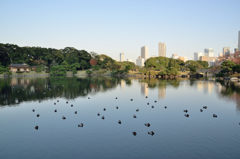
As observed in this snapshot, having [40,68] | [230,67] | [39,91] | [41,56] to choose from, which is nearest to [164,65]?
[230,67]

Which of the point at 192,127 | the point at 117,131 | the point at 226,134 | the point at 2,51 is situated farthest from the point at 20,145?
the point at 2,51

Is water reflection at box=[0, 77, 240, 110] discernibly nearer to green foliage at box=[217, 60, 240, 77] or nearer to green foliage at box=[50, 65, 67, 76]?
green foliage at box=[217, 60, 240, 77]

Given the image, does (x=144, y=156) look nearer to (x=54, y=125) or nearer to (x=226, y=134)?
(x=226, y=134)

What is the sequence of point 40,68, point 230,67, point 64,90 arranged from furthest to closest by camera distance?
point 40,68 → point 230,67 → point 64,90

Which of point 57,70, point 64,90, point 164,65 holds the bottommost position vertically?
point 64,90

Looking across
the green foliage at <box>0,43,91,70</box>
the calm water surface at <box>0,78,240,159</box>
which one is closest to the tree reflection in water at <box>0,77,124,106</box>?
the calm water surface at <box>0,78,240,159</box>

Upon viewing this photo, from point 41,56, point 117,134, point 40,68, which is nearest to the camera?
point 117,134

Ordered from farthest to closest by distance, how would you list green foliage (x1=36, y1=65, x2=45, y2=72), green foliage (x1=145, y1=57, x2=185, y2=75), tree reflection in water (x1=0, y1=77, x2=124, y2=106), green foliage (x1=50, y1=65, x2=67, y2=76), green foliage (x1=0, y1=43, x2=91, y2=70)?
green foliage (x1=50, y1=65, x2=67, y2=76) < green foliage (x1=36, y1=65, x2=45, y2=72) < green foliage (x1=145, y1=57, x2=185, y2=75) < green foliage (x1=0, y1=43, x2=91, y2=70) < tree reflection in water (x1=0, y1=77, x2=124, y2=106)

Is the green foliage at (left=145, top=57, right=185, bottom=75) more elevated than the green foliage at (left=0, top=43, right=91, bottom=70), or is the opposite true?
the green foliage at (left=0, top=43, right=91, bottom=70)

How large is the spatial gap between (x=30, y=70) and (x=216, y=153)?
11381cm

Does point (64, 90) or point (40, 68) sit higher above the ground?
point (40, 68)

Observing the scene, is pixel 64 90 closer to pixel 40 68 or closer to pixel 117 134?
pixel 117 134

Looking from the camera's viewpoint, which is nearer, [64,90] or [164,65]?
[64,90]

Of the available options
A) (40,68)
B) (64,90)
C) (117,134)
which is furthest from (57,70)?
(117,134)
